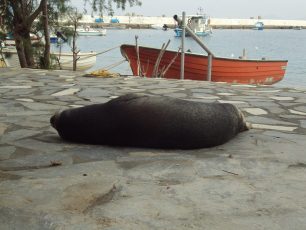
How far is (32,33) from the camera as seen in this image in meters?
12.9

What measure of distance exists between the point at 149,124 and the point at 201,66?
8669 mm

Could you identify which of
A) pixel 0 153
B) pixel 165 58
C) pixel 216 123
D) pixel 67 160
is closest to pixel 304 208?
pixel 216 123

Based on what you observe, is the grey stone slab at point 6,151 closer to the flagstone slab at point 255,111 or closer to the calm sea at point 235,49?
the flagstone slab at point 255,111


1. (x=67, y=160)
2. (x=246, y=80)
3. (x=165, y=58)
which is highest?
(x=67, y=160)

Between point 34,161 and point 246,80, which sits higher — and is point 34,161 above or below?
above

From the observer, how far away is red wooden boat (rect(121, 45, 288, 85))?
1184 centimetres

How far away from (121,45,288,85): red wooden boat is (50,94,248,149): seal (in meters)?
8.30

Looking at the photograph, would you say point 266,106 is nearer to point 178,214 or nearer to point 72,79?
point 178,214

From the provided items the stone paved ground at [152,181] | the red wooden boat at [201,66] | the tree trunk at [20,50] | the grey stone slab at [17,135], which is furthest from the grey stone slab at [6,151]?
the tree trunk at [20,50]

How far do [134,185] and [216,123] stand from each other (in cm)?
110

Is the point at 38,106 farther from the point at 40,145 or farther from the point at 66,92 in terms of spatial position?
the point at 40,145

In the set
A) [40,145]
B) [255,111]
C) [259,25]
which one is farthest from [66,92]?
[259,25]

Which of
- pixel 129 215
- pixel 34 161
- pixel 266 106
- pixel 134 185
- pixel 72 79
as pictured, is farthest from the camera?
pixel 72 79

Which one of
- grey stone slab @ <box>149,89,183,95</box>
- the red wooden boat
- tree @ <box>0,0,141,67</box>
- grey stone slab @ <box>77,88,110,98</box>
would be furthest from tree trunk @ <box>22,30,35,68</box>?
grey stone slab @ <box>149,89,183,95</box>
